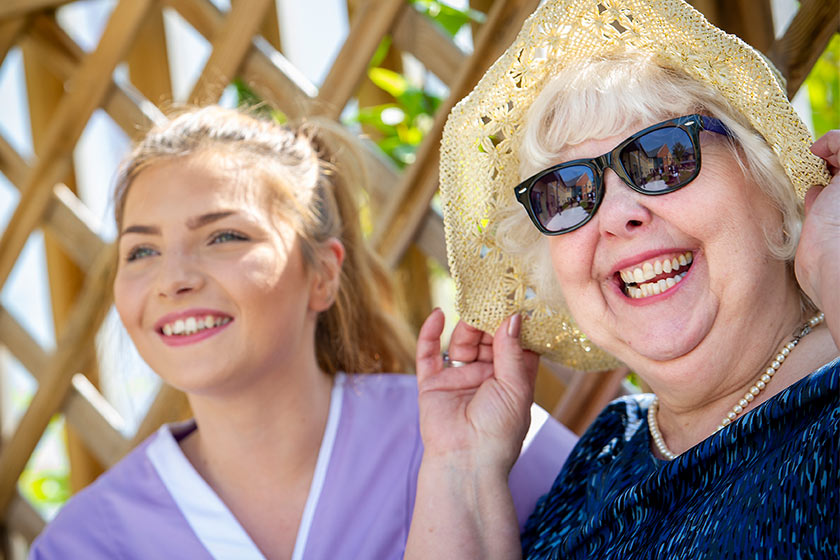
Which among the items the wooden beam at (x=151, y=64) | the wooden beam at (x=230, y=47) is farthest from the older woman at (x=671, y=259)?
the wooden beam at (x=151, y=64)

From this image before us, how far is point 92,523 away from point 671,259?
0.93 m

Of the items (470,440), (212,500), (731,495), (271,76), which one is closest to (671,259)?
(731,495)

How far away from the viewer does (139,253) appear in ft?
4.74

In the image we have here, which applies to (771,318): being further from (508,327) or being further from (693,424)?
(508,327)

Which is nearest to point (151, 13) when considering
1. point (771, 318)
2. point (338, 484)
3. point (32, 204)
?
point (32, 204)

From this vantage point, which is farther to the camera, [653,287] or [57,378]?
[57,378]

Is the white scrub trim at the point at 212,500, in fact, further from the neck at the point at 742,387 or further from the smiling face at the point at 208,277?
the neck at the point at 742,387

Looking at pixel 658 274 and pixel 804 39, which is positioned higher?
pixel 804 39

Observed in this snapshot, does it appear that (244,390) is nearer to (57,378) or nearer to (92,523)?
(92,523)

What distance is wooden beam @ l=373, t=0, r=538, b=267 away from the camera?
59.2 inches

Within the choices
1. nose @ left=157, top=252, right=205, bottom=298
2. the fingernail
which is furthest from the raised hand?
nose @ left=157, top=252, right=205, bottom=298

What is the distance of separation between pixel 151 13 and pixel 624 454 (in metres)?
1.32

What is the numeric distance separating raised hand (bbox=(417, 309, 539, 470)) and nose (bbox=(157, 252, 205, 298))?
340 mm

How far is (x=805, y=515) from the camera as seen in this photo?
769 mm
